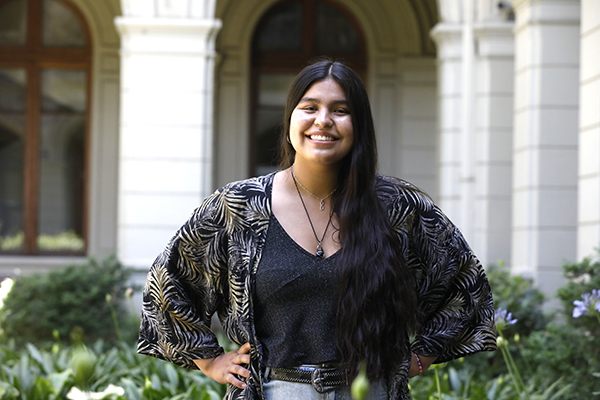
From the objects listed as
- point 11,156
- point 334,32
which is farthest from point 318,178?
point 11,156

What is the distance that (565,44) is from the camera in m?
7.41

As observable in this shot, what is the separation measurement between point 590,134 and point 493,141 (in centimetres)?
275

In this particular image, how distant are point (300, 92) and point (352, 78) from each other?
156 mm

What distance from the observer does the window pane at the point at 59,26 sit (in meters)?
11.3

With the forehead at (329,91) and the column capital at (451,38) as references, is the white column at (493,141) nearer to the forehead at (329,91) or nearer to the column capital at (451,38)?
the column capital at (451,38)

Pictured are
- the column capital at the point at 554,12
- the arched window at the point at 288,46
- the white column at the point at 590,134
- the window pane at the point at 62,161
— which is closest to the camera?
the white column at the point at 590,134

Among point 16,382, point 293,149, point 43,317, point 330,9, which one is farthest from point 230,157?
point 293,149

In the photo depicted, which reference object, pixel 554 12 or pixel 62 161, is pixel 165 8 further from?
pixel 554 12

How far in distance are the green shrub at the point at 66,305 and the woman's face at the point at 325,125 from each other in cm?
616

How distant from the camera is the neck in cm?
238

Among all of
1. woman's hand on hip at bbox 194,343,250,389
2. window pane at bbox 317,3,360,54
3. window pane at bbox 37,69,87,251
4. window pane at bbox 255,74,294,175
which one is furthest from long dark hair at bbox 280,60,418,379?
window pane at bbox 37,69,87,251

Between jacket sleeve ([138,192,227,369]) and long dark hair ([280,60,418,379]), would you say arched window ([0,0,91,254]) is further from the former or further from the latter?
long dark hair ([280,60,418,379])

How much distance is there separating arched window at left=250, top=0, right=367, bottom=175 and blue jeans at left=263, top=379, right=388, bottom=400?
362 inches

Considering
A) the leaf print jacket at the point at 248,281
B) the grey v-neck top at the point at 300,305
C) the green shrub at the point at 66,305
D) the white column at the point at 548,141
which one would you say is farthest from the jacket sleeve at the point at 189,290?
the green shrub at the point at 66,305
